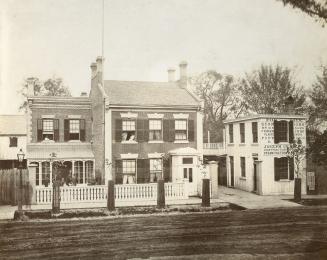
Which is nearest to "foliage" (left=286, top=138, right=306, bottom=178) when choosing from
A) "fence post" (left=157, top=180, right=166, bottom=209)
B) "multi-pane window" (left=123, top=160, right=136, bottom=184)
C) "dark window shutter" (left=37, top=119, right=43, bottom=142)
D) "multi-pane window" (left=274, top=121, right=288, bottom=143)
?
"multi-pane window" (left=274, top=121, right=288, bottom=143)

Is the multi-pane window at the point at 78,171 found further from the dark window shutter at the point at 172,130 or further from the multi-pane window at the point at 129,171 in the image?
the dark window shutter at the point at 172,130

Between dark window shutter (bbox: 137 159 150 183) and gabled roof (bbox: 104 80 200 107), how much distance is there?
6.37 feet

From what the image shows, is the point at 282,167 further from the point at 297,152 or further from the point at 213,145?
the point at 213,145

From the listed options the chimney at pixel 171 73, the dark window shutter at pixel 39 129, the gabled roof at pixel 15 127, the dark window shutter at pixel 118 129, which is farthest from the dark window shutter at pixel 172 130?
the gabled roof at pixel 15 127

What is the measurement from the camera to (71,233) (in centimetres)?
857

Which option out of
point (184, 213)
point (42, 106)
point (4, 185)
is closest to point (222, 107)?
point (42, 106)

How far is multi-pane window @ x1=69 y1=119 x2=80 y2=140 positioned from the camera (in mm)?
15781

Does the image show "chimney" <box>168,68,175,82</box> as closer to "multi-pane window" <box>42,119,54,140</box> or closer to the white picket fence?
the white picket fence

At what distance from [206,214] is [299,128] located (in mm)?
6019

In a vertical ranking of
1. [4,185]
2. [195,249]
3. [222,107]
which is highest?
[222,107]

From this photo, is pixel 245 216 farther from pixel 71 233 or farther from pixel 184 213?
pixel 71 233

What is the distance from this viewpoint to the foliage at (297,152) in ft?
46.9

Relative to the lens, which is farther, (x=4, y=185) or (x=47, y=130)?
(x=47, y=130)

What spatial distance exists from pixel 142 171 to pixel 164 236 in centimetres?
603
